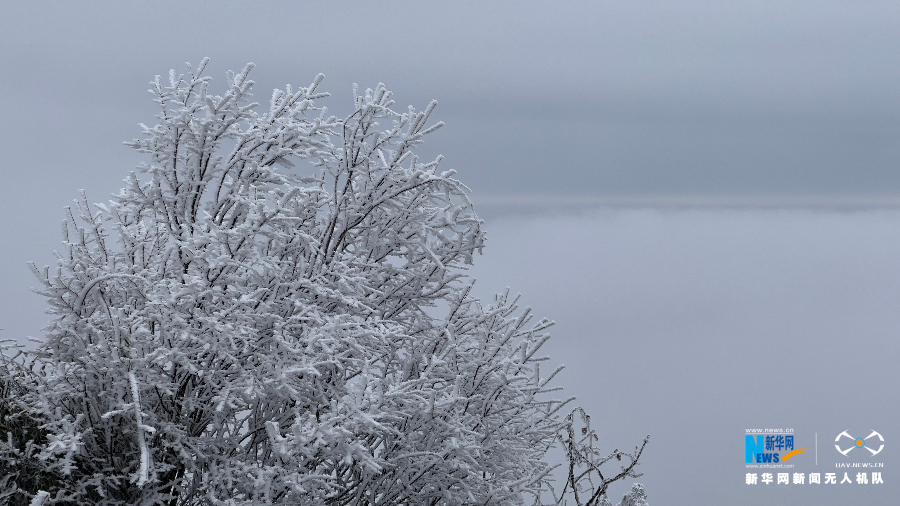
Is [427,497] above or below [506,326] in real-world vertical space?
below

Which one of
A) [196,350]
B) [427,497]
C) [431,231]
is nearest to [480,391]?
Answer: [427,497]

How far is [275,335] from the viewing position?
7.68 metres

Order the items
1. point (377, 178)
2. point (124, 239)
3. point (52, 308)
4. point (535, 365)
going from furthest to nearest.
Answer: point (535, 365), point (377, 178), point (124, 239), point (52, 308)

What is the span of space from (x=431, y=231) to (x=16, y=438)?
5.27 m

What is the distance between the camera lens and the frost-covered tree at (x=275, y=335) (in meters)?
7.66

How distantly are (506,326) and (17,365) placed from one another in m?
6.04

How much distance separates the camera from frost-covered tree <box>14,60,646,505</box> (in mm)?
7664

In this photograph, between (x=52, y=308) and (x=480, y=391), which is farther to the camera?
(x=480, y=391)

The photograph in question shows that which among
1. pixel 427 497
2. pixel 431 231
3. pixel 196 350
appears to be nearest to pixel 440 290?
pixel 431 231

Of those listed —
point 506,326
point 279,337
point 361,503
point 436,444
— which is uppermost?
point 506,326

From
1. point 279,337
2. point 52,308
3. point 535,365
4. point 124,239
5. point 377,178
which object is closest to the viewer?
point 279,337

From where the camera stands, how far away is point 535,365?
10.4 meters

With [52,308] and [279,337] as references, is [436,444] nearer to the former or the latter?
[279,337]

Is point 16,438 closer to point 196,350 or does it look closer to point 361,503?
point 196,350
